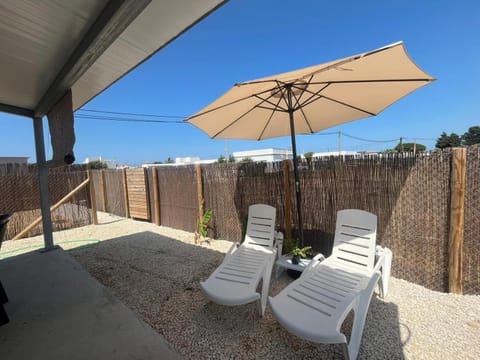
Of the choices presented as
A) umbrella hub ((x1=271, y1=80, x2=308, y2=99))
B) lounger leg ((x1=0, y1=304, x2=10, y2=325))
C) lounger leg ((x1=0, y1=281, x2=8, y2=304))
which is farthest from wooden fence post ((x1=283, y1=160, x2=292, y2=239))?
lounger leg ((x1=0, y1=281, x2=8, y2=304))

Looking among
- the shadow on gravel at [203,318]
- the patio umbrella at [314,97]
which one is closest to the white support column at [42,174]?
the shadow on gravel at [203,318]

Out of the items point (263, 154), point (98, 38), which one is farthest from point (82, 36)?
point (263, 154)

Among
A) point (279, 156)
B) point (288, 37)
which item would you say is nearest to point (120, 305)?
point (288, 37)

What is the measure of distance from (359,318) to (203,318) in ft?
5.05

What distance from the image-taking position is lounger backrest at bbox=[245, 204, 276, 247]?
3.55 metres

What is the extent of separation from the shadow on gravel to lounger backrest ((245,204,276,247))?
607mm

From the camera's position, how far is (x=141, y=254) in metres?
4.59

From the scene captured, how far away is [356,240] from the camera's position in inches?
112

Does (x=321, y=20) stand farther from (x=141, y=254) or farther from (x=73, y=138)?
(x=141, y=254)

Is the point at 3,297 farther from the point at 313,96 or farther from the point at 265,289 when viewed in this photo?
the point at 313,96

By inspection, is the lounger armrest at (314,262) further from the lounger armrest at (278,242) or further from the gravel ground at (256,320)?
the lounger armrest at (278,242)

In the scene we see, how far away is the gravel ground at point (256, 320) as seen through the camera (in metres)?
1.95

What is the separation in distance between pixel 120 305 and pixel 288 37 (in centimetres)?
1050

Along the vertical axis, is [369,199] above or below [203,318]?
above
